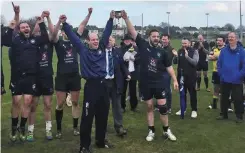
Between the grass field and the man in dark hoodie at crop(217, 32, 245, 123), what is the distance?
0.43 metres

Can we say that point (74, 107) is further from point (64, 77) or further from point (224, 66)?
point (224, 66)

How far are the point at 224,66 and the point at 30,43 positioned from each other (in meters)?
4.81

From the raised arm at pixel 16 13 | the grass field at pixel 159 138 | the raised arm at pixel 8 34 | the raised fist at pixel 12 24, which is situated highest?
the raised arm at pixel 16 13

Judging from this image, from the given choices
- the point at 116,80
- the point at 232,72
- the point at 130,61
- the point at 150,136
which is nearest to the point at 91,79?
the point at 116,80

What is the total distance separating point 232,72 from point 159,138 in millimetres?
2733

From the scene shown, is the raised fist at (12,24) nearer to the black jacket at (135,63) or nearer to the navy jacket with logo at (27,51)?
the navy jacket with logo at (27,51)

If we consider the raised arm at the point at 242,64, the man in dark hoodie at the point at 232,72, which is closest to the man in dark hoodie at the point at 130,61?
the man in dark hoodie at the point at 232,72

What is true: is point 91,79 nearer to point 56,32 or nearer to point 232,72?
point 56,32

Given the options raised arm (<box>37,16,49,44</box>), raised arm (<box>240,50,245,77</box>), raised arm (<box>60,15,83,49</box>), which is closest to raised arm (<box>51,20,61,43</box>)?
Result: raised arm (<box>37,16,49,44</box>)

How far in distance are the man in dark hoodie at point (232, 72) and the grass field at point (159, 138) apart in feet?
1.39

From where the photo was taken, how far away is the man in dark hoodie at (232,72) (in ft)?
27.6

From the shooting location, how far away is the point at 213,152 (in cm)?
638

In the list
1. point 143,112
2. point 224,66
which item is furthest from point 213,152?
point 143,112

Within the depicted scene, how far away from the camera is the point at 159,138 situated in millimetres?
7180
